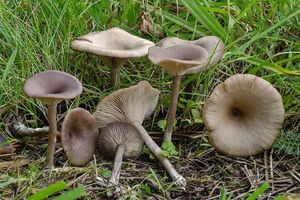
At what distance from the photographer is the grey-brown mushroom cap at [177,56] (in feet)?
6.54

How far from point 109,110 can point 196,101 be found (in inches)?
16.6

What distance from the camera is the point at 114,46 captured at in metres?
2.25

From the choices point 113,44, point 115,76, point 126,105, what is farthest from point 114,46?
point 126,105

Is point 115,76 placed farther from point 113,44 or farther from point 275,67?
point 275,67

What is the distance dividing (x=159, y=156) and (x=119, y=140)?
181 millimetres

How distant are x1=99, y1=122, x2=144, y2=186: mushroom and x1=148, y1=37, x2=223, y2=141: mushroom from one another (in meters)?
0.14

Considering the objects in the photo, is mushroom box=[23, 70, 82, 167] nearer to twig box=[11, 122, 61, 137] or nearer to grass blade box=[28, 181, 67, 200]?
twig box=[11, 122, 61, 137]

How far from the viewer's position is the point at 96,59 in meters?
2.48

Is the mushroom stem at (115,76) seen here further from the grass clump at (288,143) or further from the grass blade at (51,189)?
the grass blade at (51,189)

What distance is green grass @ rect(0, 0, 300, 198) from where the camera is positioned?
2.36 m

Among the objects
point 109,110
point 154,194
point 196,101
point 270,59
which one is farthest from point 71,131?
point 270,59

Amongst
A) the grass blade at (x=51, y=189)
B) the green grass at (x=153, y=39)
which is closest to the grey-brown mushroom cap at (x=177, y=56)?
the green grass at (x=153, y=39)

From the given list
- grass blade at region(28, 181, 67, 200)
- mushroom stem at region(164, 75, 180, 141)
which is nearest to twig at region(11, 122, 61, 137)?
mushroom stem at region(164, 75, 180, 141)

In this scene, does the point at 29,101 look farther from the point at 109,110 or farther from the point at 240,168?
the point at 240,168
